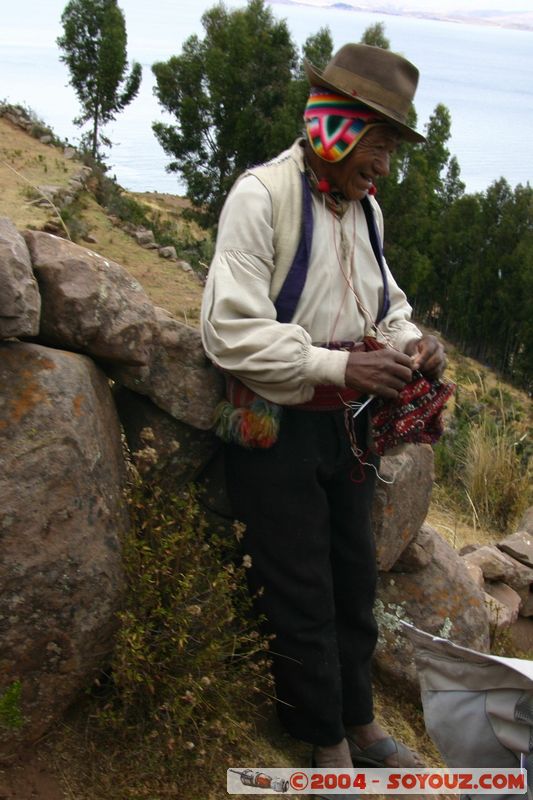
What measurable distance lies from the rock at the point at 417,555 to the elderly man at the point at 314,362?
2.35 ft

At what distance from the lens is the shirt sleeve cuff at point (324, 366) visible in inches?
97.8

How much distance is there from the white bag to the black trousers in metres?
0.63

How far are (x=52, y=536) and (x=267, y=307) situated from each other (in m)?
0.81

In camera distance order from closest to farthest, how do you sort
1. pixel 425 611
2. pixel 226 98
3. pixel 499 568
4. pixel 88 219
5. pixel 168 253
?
pixel 425 611, pixel 499 568, pixel 168 253, pixel 88 219, pixel 226 98

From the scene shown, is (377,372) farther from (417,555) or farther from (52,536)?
(417,555)

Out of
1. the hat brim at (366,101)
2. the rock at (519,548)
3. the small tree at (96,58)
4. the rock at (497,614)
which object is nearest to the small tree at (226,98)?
the small tree at (96,58)

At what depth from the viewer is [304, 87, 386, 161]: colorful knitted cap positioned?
258 centimetres

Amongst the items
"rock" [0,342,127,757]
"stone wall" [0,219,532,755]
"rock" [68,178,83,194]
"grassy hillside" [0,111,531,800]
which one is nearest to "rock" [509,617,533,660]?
"grassy hillside" [0,111,531,800]

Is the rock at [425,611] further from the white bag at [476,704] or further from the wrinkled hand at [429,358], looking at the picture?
the white bag at [476,704]

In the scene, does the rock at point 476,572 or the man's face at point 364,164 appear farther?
the rock at point 476,572

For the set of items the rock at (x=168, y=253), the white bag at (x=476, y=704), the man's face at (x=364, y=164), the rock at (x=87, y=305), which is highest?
the man's face at (x=364, y=164)

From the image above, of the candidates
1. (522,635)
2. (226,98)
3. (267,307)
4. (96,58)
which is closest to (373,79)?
(267,307)

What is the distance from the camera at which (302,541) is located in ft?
8.70

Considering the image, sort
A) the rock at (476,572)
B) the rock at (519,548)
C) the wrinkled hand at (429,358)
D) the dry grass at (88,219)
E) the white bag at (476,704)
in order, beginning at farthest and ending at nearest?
the dry grass at (88,219) < the rock at (519,548) < the rock at (476,572) < the wrinkled hand at (429,358) < the white bag at (476,704)
